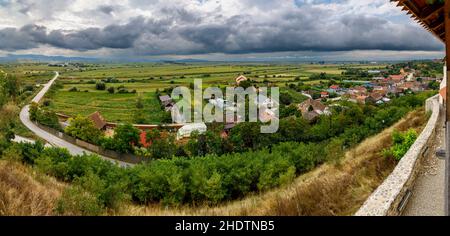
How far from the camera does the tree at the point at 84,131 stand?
32.5 m

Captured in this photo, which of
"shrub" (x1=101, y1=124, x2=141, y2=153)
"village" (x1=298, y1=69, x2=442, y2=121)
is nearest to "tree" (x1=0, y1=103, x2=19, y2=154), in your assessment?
"shrub" (x1=101, y1=124, x2=141, y2=153)

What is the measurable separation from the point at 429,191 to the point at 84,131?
103 feet

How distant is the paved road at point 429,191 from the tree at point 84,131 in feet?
95.5

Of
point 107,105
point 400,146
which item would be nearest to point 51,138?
point 107,105

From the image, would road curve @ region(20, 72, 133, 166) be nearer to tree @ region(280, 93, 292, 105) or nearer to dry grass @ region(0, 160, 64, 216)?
dry grass @ region(0, 160, 64, 216)

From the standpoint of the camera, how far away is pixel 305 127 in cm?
3441

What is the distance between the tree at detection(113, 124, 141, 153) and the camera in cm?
2926

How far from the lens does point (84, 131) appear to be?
107 feet

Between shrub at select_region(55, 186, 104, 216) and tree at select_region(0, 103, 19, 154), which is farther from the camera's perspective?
tree at select_region(0, 103, 19, 154)

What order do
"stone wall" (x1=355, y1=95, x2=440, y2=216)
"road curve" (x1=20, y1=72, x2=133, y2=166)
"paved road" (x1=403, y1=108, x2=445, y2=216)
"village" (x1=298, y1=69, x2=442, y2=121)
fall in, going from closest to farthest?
"stone wall" (x1=355, y1=95, x2=440, y2=216) < "paved road" (x1=403, y1=108, x2=445, y2=216) < "road curve" (x1=20, y1=72, x2=133, y2=166) < "village" (x1=298, y1=69, x2=442, y2=121)

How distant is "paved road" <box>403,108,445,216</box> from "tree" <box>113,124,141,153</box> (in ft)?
81.3

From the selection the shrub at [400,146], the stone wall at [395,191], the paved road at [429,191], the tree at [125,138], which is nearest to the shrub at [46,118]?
the tree at [125,138]

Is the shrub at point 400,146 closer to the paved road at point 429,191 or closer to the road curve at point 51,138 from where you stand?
the paved road at point 429,191
